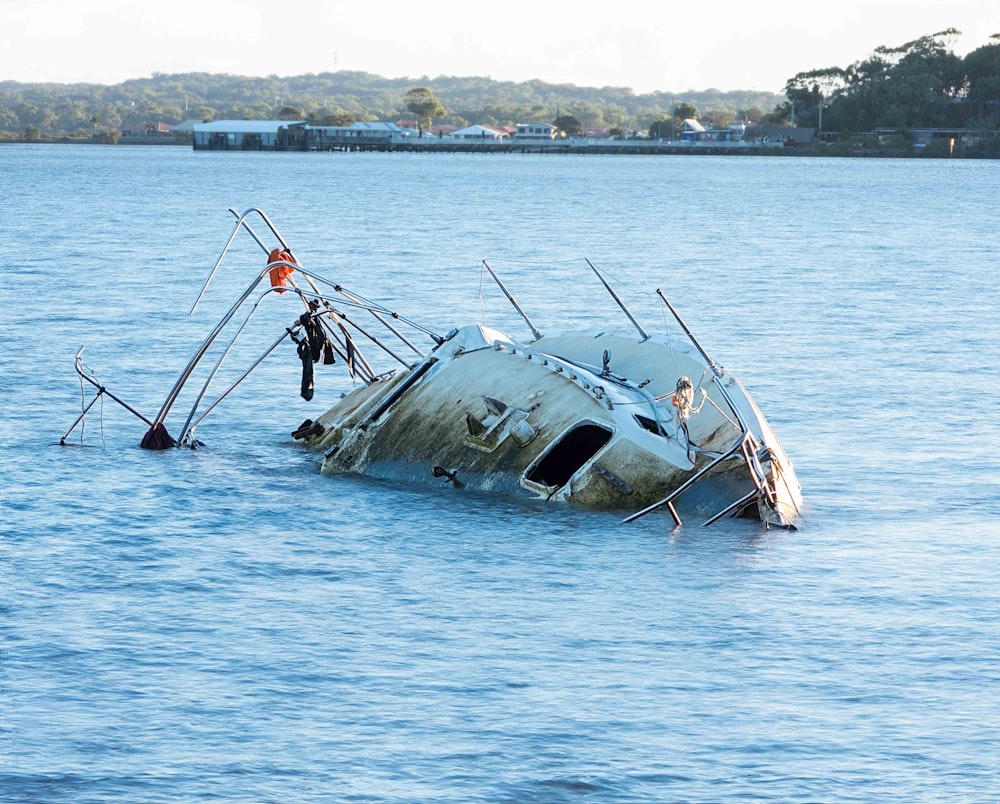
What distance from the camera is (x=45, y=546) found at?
29.0 metres

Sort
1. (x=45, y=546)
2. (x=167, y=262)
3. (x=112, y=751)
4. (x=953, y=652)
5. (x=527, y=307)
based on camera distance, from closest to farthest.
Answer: (x=112, y=751) → (x=953, y=652) → (x=45, y=546) → (x=527, y=307) → (x=167, y=262)

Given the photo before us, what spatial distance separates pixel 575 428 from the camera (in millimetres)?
30062

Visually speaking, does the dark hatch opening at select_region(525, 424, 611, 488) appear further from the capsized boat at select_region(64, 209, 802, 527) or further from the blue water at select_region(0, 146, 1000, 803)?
the blue water at select_region(0, 146, 1000, 803)

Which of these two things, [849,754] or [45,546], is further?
[45,546]

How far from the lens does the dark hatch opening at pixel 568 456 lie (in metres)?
30.7

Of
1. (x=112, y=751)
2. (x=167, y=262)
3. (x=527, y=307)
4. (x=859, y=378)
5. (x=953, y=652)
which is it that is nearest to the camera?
(x=112, y=751)

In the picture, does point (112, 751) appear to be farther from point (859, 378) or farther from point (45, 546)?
point (859, 378)

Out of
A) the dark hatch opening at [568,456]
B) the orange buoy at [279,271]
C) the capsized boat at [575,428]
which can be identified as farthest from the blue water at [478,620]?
the orange buoy at [279,271]

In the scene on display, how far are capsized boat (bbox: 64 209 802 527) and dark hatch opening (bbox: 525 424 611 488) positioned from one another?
0.03 meters

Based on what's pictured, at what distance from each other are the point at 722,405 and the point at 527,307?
40.5 metres

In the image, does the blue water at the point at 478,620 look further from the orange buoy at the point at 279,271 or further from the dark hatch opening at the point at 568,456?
the orange buoy at the point at 279,271

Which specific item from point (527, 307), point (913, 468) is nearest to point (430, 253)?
point (527, 307)

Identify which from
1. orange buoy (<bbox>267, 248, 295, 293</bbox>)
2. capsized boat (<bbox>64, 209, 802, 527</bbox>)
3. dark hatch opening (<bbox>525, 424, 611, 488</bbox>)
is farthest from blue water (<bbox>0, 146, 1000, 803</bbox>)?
orange buoy (<bbox>267, 248, 295, 293</bbox>)

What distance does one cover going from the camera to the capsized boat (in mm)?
29500
